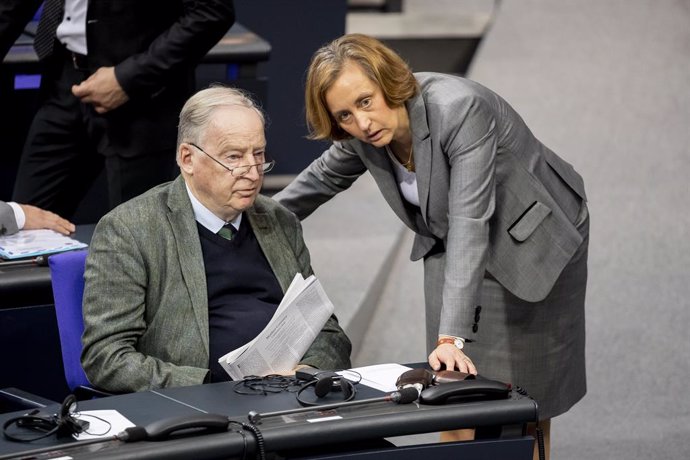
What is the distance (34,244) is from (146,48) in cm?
89

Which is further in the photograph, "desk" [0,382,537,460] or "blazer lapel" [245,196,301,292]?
"blazer lapel" [245,196,301,292]

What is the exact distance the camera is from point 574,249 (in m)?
2.95

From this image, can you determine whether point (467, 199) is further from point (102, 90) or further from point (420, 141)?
point (102, 90)

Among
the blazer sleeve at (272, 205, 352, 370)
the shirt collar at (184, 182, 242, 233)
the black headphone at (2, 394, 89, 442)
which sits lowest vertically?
the blazer sleeve at (272, 205, 352, 370)

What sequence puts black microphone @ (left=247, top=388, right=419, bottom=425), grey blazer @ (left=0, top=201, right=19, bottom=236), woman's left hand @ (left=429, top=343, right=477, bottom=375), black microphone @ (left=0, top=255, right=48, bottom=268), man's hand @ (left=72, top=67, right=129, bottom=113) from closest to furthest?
1. black microphone @ (left=247, top=388, right=419, bottom=425)
2. woman's left hand @ (left=429, top=343, right=477, bottom=375)
3. black microphone @ (left=0, top=255, right=48, bottom=268)
4. grey blazer @ (left=0, top=201, right=19, bottom=236)
5. man's hand @ (left=72, top=67, right=129, bottom=113)

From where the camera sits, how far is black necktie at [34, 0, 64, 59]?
3.71m

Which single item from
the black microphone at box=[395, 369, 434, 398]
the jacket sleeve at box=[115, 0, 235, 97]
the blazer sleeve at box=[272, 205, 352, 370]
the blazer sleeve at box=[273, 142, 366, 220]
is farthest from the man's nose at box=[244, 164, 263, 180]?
the jacket sleeve at box=[115, 0, 235, 97]

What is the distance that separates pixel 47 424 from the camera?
206 cm

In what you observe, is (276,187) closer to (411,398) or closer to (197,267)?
(197,267)

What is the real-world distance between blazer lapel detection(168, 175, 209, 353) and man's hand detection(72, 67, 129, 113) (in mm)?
1038

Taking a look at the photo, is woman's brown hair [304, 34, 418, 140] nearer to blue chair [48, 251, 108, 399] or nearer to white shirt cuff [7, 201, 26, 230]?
blue chair [48, 251, 108, 399]

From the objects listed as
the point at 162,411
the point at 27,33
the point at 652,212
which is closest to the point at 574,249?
the point at 162,411

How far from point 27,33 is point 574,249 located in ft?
9.05

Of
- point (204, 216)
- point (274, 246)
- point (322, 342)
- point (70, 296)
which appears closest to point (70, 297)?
point (70, 296)
